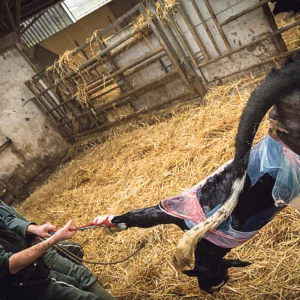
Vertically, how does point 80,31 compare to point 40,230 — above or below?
above

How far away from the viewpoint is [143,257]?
8.80 feet

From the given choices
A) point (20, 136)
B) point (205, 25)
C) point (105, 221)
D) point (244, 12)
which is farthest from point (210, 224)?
point (20, 136)

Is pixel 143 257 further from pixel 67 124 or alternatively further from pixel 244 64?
pixel 67 124

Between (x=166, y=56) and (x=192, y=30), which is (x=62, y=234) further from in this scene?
(x=166, y=56)

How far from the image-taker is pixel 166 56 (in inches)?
178

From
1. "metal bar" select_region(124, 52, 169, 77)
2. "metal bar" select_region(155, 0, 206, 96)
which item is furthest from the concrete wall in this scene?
"metal bar" select_region(155, 0, 206, 96)

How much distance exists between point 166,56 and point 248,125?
370 centimetres

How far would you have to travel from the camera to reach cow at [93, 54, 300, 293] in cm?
108

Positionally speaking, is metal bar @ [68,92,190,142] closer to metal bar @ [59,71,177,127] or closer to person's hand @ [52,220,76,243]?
metal bar @ [59,71,177,127]

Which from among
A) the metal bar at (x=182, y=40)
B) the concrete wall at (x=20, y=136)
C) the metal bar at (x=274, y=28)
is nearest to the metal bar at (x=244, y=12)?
the metal bar at (x=274, y=28)

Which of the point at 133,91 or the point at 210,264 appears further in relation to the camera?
the point at 133,91

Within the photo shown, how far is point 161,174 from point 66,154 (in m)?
3.81

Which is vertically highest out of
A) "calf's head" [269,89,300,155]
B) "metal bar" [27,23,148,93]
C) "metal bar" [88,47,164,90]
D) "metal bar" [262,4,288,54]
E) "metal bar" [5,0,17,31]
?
"metal bar" [5,0,17,31]

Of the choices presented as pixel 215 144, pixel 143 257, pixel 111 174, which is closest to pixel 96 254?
pixel 143 257
